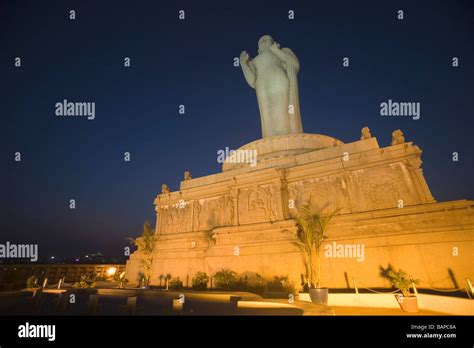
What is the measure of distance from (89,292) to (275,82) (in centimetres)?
1774

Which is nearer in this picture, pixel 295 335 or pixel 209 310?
pixel 295 335

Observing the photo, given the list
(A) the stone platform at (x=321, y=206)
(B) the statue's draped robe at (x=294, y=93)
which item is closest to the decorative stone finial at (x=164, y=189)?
(A) the stone platform at (x=321, y=206)

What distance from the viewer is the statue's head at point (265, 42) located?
20.7 meters

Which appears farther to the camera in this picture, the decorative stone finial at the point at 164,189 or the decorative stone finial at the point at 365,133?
the decorative stone finial at the point at 164,189

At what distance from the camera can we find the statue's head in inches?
815

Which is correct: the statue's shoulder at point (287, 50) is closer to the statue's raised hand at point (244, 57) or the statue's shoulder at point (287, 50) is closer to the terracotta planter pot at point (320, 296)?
the statue's raised hand at point (244, 57)

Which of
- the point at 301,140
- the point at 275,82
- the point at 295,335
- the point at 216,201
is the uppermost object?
the point at 275,82

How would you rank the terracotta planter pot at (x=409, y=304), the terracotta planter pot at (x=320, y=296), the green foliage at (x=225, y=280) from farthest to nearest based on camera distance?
the green foliage at (x=225, y=280)
the terracotta planter pot at (x=320, y=296)
the terracotta planter pot at (x=409, y=304)

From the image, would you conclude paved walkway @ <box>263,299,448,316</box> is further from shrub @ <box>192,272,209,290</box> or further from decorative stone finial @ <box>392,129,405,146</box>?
decorative stone finial @ <box>392,129,405,146</box>

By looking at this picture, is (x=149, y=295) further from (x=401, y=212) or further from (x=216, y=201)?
(x=401, y=212)

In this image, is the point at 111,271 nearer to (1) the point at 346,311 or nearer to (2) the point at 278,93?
(1) the point at 346,311

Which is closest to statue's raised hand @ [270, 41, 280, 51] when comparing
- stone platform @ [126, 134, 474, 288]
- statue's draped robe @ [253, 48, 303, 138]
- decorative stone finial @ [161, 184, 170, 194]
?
statue's draped robe @ [253, 48, 303, 138]

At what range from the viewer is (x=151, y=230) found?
1695cm

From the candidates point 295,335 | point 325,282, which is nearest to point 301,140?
point 325,282
